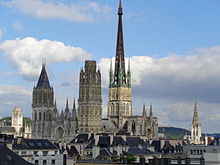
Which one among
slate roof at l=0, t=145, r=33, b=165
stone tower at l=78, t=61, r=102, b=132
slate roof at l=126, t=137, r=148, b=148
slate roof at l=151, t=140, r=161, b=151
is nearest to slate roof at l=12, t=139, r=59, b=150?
slate roof at l=0, t=145, r=33, b=165

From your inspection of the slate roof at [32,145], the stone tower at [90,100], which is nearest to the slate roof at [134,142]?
the slate roof at [32,145]

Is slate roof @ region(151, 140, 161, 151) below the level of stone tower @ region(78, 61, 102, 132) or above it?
below

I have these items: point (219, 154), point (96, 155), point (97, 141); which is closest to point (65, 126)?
point (97, 141)

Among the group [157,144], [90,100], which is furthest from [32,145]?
[90,100]

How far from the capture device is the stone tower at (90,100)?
192m

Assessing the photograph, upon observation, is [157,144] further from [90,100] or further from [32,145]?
[90,100]

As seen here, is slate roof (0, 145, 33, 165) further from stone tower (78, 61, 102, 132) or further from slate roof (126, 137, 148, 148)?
stone tower (78, 61, 102, 132)

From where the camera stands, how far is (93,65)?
197 meters

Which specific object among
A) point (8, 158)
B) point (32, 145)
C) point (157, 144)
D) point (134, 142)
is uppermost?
point (134, 142)

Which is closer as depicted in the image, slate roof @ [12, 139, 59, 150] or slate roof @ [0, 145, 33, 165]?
slate roof @ [0, 145, 33, 165]

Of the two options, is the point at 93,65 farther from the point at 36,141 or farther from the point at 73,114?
the point at 36,141

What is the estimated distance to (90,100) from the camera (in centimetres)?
19362

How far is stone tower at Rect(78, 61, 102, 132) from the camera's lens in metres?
192

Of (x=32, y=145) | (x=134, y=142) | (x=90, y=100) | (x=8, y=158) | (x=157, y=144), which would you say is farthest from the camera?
(x=90, y=100)
